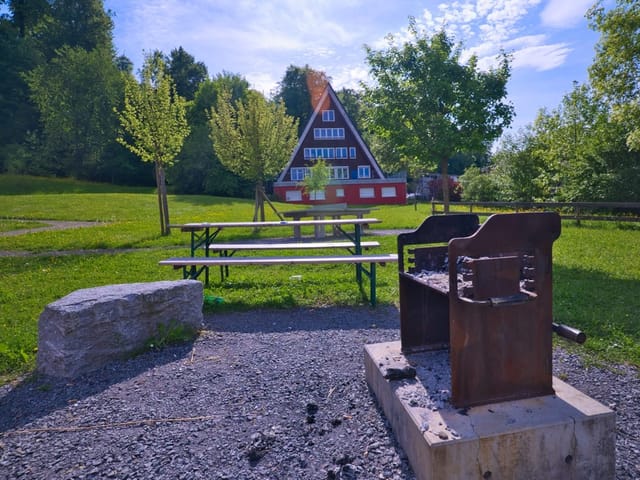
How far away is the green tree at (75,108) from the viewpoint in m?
40.7

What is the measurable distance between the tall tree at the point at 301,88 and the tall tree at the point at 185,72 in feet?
35.2

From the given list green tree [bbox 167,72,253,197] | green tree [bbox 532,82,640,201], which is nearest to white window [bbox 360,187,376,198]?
green tree [bbox 167,72,253,197]

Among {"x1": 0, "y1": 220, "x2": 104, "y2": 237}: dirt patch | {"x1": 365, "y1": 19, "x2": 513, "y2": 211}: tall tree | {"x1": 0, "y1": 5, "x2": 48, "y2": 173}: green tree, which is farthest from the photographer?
{"x1": 0, "y1": 5, "x2": 48, "y2": 173}: green tree

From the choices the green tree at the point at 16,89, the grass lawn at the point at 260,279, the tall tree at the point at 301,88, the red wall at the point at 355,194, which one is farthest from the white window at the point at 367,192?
the green tree at the point at 16,89

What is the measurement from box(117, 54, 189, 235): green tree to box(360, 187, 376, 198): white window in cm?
2458

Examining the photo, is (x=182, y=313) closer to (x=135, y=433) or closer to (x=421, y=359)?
(x=135, y=433)

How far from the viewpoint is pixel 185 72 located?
52.1 meters

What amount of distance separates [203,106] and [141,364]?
4482 cm

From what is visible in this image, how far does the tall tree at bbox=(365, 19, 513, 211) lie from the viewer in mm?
10852

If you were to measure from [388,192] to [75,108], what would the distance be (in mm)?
31184

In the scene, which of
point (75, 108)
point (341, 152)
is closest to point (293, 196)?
point (341, 152)

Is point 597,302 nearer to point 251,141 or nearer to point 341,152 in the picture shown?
point 251,141

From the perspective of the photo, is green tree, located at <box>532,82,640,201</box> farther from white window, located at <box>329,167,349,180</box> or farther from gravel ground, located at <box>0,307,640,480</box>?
white window, located at <box>329,167,349,180</box>

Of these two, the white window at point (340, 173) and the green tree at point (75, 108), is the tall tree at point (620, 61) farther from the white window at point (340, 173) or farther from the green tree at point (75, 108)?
the green tree at point (75, 108)
